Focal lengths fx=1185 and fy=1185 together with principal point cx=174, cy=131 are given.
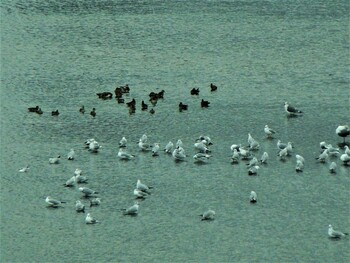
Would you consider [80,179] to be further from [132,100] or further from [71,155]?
[132,100]

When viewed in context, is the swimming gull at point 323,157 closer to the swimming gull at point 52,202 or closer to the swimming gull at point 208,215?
the swimming gull at point 208,215

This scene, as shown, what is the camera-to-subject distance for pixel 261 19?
57.8 m

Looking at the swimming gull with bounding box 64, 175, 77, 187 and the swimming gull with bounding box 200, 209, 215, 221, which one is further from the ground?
the swimming gull with bounding box 200, 209, 215, 221

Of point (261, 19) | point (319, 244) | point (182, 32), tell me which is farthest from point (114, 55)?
point (319, 244)

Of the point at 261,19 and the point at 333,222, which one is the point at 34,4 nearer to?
the point at 261,19

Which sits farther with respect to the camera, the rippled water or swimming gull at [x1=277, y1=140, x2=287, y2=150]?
swimming gull at [x1=277, y1=140, x2=287, y2=150]

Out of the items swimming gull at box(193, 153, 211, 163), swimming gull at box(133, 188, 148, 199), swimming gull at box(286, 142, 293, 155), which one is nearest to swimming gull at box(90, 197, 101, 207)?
swimming gull at box(133, 188, 148, 199)

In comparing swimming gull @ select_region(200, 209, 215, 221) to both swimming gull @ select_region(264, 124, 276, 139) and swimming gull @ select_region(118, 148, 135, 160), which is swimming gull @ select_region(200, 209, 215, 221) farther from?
swimming gull @ select_region(264, 124, 276, 139)

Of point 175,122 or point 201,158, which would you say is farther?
point 175,122

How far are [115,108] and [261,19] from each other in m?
15.0

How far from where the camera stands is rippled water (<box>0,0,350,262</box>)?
33.6 metres

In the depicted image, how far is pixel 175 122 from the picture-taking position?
43406 mm

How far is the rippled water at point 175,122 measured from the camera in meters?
33.6

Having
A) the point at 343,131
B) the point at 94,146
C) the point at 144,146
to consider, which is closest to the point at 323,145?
the point at 343,131
